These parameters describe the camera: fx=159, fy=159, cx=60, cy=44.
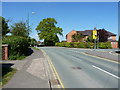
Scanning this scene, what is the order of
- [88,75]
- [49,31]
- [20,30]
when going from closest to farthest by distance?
[88,75], [20,30], [49,31]

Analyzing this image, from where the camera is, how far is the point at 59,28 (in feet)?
256

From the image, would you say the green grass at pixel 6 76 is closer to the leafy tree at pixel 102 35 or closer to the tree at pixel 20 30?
the tree at pixel 20 30

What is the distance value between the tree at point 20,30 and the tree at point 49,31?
116ft

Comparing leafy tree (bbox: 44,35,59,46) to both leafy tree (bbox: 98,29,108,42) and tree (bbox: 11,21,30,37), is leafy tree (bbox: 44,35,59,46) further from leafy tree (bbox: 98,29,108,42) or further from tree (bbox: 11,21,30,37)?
tree (bbox: 11,21,30,37)

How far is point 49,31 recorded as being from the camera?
247ft

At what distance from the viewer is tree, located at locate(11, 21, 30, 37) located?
36609 mm

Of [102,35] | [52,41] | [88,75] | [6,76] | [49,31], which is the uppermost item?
[49,31]

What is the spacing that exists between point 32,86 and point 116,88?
13.0 ft

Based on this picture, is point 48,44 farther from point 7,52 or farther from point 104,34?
point 7,52

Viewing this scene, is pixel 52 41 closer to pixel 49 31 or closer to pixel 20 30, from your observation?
pixel 49 31

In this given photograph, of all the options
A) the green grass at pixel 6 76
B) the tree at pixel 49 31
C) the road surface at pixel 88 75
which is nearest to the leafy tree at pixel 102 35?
the tree at pixel 49 31

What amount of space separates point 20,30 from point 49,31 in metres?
38.8

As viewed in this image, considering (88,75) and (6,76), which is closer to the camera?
(6,76)

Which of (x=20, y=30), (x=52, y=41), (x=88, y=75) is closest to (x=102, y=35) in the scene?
(x=52, y=41)
